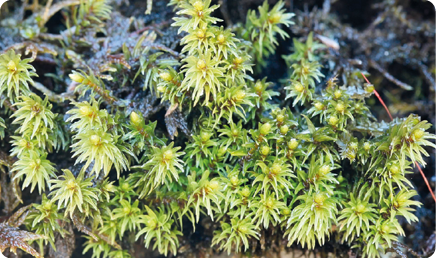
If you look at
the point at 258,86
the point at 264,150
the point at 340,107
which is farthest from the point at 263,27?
the point at 264,150

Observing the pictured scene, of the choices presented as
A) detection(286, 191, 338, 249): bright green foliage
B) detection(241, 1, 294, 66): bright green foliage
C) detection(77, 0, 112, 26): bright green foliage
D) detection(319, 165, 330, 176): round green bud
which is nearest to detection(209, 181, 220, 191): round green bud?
detection(286, 191, 338, 249): bright green foliage

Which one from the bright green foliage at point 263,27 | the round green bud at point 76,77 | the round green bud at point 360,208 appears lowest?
the round green bud at point 360,208

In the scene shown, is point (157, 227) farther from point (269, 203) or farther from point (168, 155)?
point (269, 203)

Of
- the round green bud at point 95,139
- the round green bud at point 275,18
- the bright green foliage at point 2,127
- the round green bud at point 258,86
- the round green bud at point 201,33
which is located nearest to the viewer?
the round green bud at point 95,139

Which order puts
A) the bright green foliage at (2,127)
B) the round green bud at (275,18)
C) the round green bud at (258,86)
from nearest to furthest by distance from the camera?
the bright green foliage at (2,127)
the round green bud at (258,86)
the round green bud at (275,18)

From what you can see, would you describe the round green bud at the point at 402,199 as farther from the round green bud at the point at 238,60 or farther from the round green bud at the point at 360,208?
the round green bud at the point at 238,60

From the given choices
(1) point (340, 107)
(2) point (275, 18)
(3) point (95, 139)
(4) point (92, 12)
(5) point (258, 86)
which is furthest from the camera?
(4) point (92, 12)

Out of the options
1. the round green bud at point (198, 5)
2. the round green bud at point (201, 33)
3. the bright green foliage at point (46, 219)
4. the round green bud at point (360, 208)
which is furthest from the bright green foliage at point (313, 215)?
the bright green foliage at point (46, 219)

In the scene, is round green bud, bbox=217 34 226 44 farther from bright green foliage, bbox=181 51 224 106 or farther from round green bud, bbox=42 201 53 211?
round green bud, bbox=42 201 53 211
